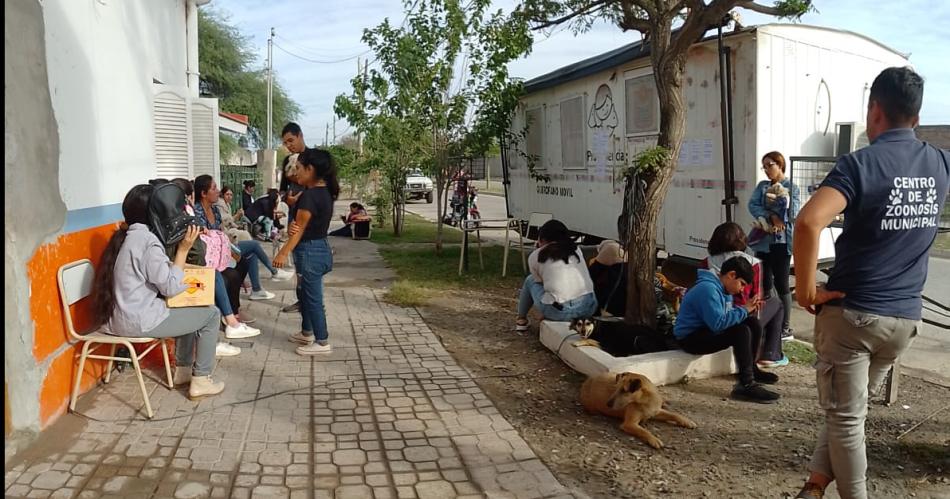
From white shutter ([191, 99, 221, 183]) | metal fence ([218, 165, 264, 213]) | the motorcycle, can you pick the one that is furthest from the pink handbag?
metal fence ([218, 165, 264, 213])

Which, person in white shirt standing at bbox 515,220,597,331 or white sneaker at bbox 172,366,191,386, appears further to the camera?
person in white shirt standing at bbox 515,220,597,331

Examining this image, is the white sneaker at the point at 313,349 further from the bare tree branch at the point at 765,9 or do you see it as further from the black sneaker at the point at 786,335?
the bare tree branch at the point at 765,9

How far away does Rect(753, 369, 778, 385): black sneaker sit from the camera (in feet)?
16.4

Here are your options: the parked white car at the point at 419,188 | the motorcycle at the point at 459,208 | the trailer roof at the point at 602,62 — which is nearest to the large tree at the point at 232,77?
the parked white car at the point at 419,188

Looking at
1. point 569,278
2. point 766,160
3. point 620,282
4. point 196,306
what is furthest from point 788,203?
point 196,306

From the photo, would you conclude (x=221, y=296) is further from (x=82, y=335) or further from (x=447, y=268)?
(x=447, y=268)

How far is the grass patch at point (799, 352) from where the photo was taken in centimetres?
558

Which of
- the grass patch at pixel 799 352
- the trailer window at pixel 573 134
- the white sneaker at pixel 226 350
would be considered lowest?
the grass patch at pixel 799 352

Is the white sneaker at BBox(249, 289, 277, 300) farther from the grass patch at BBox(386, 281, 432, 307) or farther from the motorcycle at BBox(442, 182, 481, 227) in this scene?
the motorcycle at BBox(442, 182, 481, 227)

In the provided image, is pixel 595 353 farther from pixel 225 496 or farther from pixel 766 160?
pixel 225 496

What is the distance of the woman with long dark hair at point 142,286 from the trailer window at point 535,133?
23.5ft

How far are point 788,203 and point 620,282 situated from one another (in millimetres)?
1523

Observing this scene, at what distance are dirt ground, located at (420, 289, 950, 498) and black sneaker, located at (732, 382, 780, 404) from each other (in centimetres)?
6

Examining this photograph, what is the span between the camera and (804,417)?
439 centimetres
